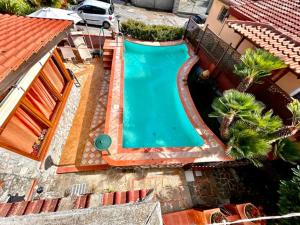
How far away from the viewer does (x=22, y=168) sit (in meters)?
6.20

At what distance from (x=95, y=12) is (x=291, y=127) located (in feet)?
61.6

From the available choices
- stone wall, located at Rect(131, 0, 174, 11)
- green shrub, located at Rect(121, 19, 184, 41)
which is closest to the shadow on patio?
green shrub, located at Rect(121, 19, 184, 41)

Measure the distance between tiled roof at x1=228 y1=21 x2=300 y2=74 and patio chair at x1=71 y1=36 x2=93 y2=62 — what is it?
10.8m

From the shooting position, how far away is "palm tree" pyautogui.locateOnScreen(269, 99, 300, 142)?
18.0 ft

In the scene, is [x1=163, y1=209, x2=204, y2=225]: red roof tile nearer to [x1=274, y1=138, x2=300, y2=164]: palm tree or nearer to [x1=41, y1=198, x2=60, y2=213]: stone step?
[x1=274, y1=138, x2=300, y2=164]: palm tree

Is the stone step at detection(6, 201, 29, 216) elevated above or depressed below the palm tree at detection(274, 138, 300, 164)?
above

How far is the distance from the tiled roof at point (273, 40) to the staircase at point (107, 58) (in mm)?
9034

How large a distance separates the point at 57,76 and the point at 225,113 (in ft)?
28.6

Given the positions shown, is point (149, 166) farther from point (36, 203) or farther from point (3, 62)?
point (3, 62)

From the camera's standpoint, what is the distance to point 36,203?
126 inches

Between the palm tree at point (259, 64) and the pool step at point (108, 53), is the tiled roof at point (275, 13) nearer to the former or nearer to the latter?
the palm tree at point (259, 64)

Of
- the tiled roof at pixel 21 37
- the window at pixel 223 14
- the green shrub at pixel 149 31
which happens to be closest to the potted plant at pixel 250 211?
the tiled roof at pixel 21 37

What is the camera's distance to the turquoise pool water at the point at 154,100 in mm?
9471

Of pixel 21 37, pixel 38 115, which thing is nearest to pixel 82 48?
pixel 21 37
